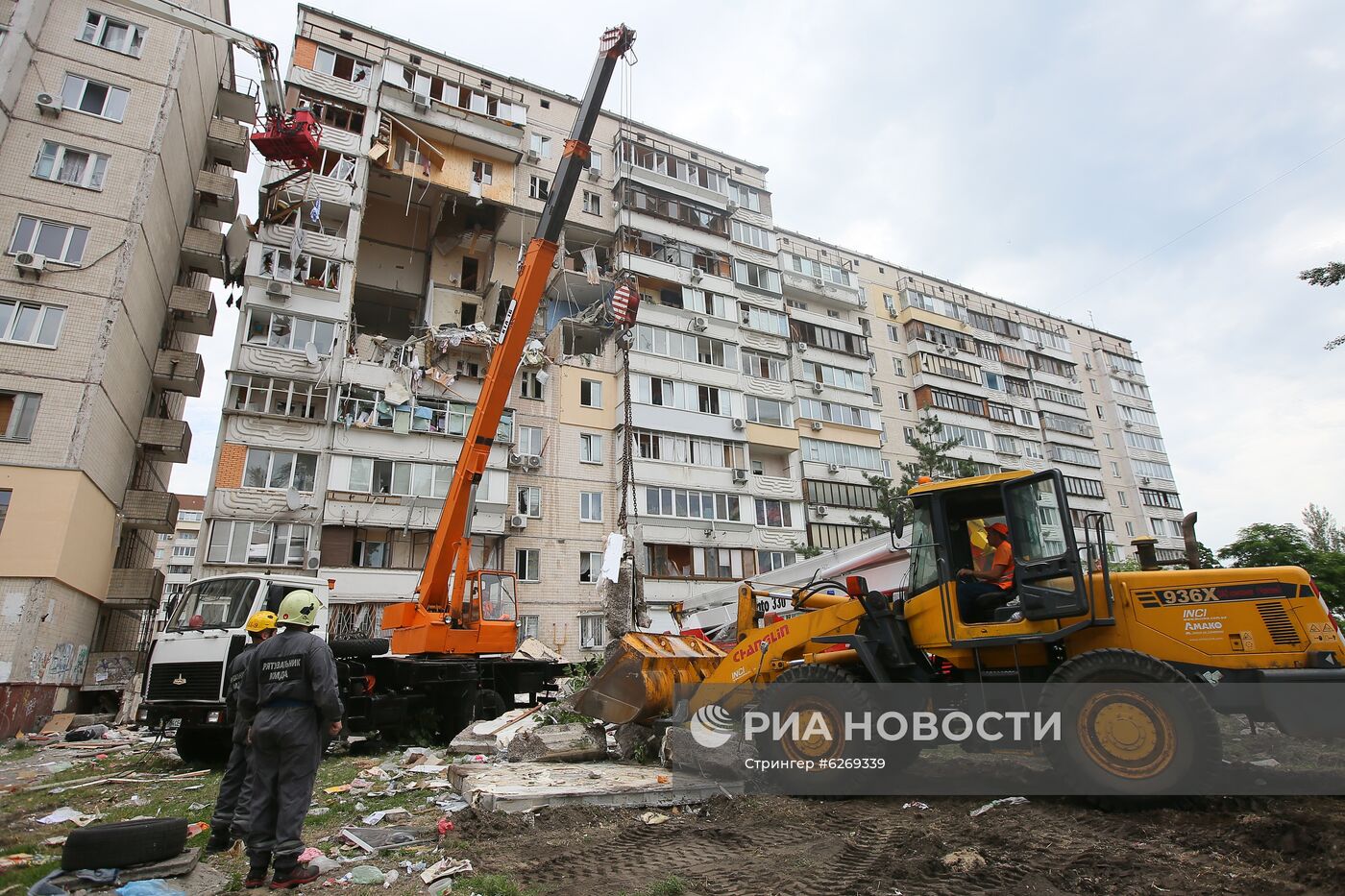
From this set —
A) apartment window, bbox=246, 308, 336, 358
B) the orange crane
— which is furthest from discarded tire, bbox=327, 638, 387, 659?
apartment window, bbox=246, 308, 336, 358

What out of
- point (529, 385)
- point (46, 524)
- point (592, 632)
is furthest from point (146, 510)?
point (592, 632)

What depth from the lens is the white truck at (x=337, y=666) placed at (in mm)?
A: 10320

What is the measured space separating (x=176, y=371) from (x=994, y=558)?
92.8 feet

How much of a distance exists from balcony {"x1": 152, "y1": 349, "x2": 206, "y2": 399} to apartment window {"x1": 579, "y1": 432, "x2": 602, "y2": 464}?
47.0 ft

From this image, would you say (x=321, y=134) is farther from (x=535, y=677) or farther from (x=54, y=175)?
(x=535, y=677)

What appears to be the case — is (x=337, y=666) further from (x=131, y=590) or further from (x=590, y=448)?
(x=590, y=448)

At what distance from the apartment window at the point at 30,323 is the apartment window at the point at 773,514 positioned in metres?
24.9

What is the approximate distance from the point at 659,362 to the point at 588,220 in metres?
8.14

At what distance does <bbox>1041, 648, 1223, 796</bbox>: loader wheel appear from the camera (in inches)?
227

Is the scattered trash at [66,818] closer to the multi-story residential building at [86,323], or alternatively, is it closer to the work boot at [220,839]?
the work boot at [220,839]

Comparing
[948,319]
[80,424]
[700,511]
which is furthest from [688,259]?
[80,424]

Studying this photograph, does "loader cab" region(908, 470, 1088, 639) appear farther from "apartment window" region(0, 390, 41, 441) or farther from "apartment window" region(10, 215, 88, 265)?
"apartment window" region(10, 215, 88, 265)

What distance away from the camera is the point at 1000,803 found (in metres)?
6.23

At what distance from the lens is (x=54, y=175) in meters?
21.1
